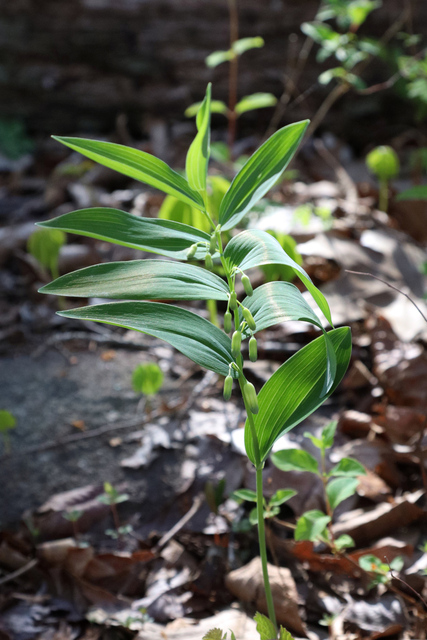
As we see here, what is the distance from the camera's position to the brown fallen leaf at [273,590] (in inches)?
45.6

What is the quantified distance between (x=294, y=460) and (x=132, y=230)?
62 centimetres

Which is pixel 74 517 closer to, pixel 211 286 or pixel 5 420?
pixel 5 420

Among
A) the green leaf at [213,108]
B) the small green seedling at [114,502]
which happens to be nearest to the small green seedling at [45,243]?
the green leaf at [213,108]

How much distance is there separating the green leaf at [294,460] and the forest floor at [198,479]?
244 millimetres

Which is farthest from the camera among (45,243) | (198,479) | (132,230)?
(45,243)

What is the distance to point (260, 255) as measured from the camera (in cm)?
74

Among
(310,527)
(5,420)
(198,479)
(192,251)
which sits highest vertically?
(192,251)

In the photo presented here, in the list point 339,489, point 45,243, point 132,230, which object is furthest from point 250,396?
point 45,243

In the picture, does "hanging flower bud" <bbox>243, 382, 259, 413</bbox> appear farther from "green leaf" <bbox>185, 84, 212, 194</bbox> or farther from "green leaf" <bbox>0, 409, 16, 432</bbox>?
"green leaf" <bbox>0, 409, 16, 432</bbox>

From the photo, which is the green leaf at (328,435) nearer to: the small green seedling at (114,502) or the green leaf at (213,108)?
the small green seedling at (114,502)

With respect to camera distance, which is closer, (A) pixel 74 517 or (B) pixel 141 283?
(B) pixel 141 283

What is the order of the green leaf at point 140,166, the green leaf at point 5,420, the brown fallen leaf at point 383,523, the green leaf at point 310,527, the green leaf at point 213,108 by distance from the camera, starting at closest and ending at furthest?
the green leaf at point 140,166
the green leaf at point 310,527
the brown fallen leaf at point 383,523
the green leaf at point 5,420
the green leaf at point 213,108

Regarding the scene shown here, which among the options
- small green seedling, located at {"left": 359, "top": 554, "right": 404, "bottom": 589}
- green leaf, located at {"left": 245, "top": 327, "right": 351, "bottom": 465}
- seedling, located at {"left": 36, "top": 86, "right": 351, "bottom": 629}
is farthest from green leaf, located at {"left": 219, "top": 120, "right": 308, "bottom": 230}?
small green seedling, located at {"left": 359, "top": 554, "right": 404, "bottom": 589}

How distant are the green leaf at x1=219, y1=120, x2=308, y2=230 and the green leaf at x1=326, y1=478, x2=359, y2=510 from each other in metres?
0.66
